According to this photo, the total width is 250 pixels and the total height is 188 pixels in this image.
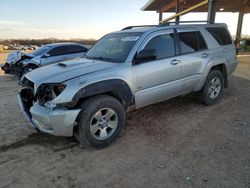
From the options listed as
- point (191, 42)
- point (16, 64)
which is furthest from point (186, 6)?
point (191, 42)

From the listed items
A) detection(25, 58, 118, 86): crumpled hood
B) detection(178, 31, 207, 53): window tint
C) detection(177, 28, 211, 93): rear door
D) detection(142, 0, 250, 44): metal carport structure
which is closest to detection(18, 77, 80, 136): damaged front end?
detection(25, 58, 118, 86): crumpled hood

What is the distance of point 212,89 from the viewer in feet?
19.4

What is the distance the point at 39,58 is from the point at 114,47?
19.3 ft

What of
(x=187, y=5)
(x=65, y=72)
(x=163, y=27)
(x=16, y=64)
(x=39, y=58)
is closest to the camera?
(x=65, y=72)

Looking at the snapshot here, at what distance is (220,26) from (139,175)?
4640mm

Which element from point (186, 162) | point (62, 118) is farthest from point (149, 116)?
point (62, 118)

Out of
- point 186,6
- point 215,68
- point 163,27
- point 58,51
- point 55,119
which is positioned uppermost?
point 186,6

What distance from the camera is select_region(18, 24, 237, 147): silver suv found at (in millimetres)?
3598

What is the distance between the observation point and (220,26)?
20.0 ft

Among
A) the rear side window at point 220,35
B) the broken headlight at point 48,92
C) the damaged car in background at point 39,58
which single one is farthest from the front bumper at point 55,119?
the damaged car in background at point 39,58

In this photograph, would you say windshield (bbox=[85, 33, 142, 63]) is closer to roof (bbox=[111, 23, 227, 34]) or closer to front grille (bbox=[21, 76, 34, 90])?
roof (bbox=[111, 23, 227, 34])

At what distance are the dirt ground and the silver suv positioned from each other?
39 cm

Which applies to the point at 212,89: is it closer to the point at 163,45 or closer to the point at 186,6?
the point at 163,45

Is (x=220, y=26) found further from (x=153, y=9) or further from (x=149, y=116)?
(x=153, y=9)
